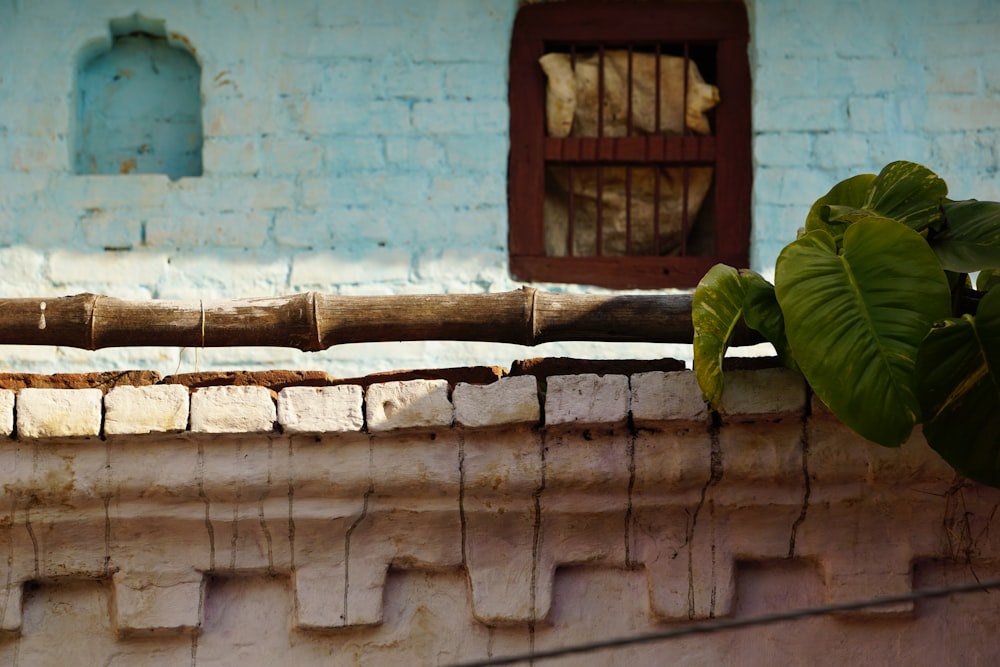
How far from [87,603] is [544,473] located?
3.55ft

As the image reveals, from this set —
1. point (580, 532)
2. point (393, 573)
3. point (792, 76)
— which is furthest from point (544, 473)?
point (792, 76)

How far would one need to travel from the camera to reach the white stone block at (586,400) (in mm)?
3084

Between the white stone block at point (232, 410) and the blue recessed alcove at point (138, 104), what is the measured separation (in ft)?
6.59

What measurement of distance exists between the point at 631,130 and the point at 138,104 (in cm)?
175

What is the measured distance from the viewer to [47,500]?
3.14m

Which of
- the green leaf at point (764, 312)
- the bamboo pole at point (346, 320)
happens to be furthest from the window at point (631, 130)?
the green leaf at point (764, 312)

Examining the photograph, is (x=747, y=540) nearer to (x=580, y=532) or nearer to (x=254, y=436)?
(x=580, y=532)

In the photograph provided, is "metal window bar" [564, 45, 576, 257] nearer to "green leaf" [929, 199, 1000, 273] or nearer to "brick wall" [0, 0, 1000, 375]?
"brick wall" [0, 0, 1000, 375]

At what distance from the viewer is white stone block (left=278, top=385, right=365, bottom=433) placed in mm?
3100

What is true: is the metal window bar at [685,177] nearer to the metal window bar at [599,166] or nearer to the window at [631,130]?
the window at [631,130]

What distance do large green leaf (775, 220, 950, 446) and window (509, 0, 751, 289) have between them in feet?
6.31

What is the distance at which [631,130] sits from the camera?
16.0 feet

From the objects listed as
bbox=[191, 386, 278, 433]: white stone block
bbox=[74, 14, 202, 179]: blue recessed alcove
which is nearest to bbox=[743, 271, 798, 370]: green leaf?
bbox=[191, 386, 278, 433]: white stone block

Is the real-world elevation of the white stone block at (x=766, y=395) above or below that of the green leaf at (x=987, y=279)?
below
